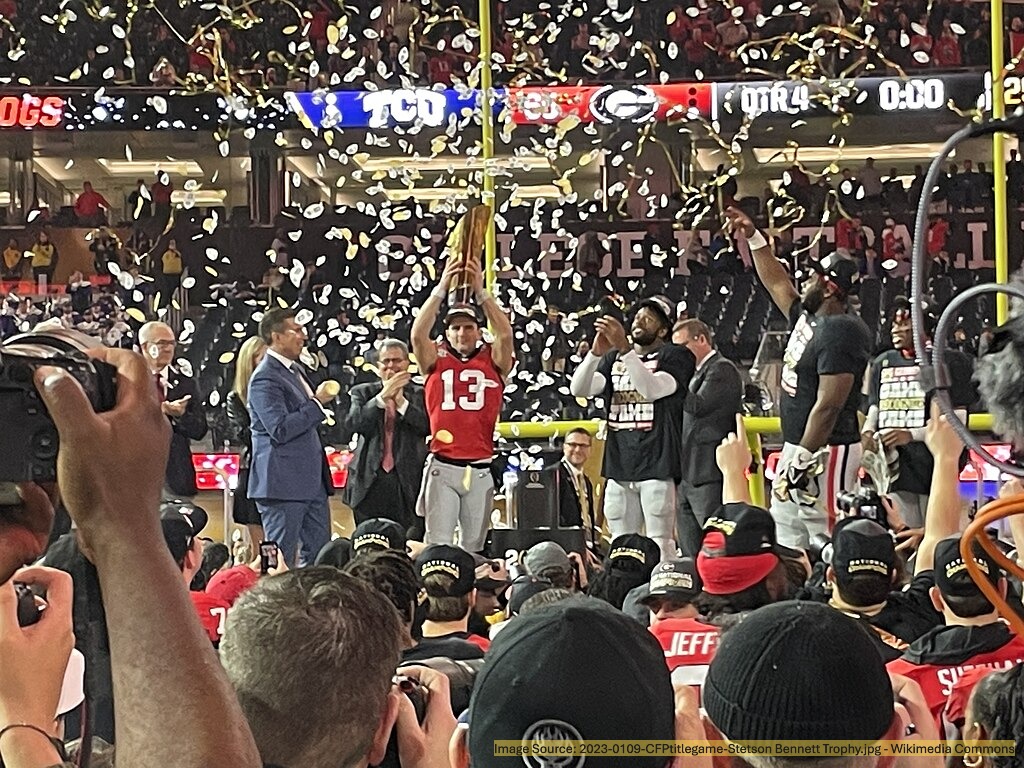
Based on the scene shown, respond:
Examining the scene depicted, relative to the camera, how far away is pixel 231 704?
1139mm

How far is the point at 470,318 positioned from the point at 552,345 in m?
4.06

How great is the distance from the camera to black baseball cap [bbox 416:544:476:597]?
335 cm

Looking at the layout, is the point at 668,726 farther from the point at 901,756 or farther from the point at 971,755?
the point at 971,755

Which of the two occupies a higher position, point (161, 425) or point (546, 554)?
point (161, 425)

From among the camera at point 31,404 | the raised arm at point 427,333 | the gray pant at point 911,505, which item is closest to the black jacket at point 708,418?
the gray pant at point 911,505

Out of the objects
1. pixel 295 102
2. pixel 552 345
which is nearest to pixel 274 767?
pixel 552 345

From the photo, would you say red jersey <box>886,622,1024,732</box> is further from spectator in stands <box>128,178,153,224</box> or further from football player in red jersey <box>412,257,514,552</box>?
Answer: spectator in stands <box>128,178,153,224</box>

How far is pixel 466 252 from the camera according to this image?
6.47 metres

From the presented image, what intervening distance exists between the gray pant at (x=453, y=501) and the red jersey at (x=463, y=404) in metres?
0.06

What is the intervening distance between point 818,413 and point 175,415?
2505mm

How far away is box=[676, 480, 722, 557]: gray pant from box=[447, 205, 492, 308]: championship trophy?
3.79ft

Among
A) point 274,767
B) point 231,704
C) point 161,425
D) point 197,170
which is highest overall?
point 197,170

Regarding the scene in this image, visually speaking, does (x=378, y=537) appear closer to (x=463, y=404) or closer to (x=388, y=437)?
(x=463, y=404)

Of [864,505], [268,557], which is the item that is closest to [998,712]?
[864,505]
